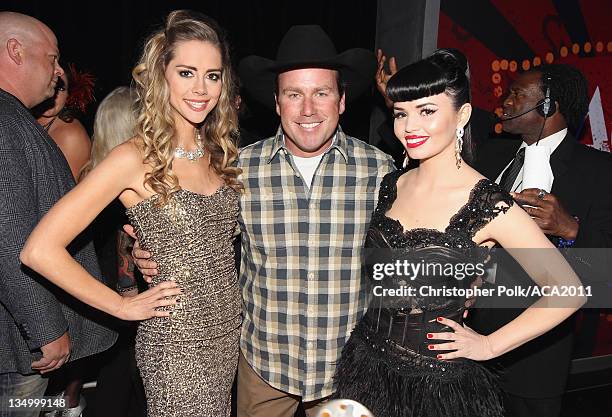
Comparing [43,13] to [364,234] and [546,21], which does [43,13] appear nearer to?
[364,234]

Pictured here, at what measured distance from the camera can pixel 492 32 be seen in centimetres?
361

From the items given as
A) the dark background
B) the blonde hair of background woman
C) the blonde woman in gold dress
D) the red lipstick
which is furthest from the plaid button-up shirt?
the dark background

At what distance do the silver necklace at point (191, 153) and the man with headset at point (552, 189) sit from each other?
4.51 ft

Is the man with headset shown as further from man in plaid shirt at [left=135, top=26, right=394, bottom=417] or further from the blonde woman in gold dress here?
the blonde woman in gold dress

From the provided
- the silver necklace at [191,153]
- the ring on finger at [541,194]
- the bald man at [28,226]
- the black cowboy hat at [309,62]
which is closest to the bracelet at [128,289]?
the bald man at [28,226]

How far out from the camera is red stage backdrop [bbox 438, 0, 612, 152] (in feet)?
11.7

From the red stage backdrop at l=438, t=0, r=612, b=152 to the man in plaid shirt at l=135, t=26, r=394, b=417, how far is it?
5.86 ft

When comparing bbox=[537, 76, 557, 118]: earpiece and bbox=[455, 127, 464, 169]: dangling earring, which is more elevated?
bbox=[537, 76, 557, 118]: earpiece

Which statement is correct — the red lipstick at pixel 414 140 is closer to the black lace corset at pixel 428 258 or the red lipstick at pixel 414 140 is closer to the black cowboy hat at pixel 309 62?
the black lace corset at pixel 428 258

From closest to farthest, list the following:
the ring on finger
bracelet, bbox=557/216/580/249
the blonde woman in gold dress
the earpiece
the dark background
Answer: the blonde woman in gold dress → the ring on finger → bracelet, bbox=557/216/580/249 → the earpiece → the dark background

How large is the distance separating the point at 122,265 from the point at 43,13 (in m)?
1.64

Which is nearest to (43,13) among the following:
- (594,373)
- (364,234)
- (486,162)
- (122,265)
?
(122,265)

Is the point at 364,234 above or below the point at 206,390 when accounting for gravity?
above

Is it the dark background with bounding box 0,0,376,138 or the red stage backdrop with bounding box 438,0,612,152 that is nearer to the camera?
the dark background with bounding box 0,0,376,138
